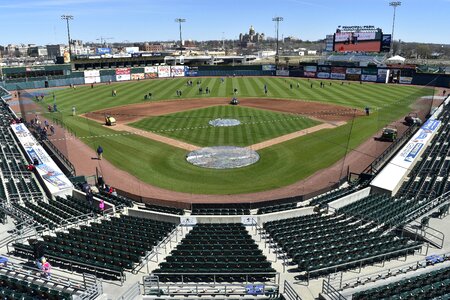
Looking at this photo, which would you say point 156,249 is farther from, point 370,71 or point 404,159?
point 370,71

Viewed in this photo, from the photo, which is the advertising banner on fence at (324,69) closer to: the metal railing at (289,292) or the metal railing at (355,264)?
the metal railing at (355,264)

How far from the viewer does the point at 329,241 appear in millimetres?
17656

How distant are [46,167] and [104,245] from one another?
16.5 meters

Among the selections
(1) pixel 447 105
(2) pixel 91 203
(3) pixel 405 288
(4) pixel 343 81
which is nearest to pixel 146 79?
(4) pixel 343 81

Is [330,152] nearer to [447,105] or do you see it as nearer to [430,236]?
[430,236]

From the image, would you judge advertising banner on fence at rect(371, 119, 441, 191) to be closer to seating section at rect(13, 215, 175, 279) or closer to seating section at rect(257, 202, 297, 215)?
seating section at rect(257, 202, 297, 215)

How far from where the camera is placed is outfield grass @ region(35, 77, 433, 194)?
30580 mm

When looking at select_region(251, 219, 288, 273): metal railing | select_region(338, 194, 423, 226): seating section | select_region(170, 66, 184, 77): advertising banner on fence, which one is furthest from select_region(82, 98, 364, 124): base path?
select_region(170, 66, 184, 77): advertising banner on fence

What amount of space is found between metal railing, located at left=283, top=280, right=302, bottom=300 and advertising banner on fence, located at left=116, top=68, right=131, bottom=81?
93883mm

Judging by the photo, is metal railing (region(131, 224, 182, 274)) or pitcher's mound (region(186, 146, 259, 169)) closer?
metal railing (region(131, 224, 182, 274))

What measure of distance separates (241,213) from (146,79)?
86160mm

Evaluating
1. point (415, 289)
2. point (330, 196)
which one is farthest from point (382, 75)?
point (415, 289)

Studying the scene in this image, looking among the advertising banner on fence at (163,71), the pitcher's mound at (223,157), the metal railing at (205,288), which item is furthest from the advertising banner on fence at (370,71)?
the metal railing at (205,288)

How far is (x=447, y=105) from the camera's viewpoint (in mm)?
51625
